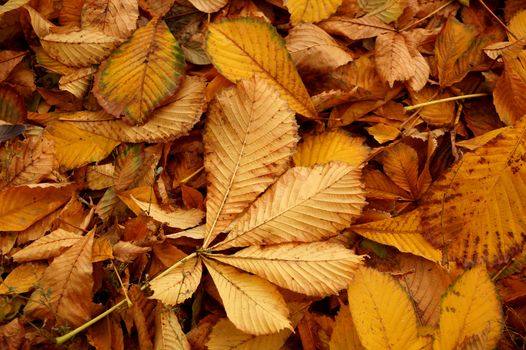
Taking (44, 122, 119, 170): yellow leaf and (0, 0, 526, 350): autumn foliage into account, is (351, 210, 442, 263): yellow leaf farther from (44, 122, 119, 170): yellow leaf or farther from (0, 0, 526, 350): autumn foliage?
(44, 122, 119, 170): yellow leaf

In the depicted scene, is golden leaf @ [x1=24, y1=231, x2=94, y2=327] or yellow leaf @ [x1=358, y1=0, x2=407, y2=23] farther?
yellow leaf @ [x1=358, y1=0, x2=407, y2=23]

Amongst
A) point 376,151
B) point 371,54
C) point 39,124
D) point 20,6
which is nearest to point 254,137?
point 376,151

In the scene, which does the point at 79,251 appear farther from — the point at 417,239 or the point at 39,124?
the point at 417,239

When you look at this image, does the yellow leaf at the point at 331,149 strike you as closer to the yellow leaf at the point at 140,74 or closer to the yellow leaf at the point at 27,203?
the yellow leaf at the point at 140,74

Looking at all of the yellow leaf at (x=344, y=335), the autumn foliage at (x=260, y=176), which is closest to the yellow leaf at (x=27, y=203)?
the autumn foliage at (x=260, y=176)

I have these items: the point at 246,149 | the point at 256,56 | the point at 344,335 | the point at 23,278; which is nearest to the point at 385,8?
the point at 256,56

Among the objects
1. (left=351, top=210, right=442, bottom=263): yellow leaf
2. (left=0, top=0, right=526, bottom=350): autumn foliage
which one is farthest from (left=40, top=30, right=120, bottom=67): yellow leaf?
(left=351, top=210, right=442, bottom=263): yellow leaf
